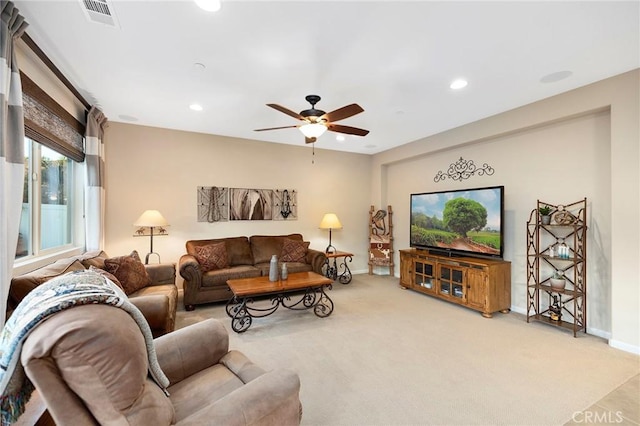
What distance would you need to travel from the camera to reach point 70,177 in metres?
3.62

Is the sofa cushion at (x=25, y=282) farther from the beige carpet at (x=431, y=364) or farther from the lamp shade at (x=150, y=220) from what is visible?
the lamp shade at (x=150, y=220)

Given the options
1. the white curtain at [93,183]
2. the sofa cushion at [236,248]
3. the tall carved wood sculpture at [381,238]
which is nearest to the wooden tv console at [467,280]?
the tall carved wood sculpture at [381,238]

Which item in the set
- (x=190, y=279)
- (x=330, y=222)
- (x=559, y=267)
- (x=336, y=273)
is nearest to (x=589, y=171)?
(x=559, y=267)

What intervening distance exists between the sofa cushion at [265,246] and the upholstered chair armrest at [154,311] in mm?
2450

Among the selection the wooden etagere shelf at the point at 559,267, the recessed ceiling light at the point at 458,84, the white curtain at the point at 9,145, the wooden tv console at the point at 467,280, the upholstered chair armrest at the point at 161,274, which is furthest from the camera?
the wooden tv console at the point at 467,280

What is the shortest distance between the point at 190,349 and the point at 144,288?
6.95 ft

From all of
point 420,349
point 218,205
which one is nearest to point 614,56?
point 420,349

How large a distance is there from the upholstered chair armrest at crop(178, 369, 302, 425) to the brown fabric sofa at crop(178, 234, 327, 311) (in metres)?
3.03

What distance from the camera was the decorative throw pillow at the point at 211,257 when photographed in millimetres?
4242

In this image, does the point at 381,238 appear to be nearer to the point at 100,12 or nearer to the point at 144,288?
the point at 144,288

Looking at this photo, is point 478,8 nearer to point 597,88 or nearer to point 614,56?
point 614,56

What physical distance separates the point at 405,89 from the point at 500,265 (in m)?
2.67

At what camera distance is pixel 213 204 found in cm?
491

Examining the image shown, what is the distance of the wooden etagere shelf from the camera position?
318 centimetres
